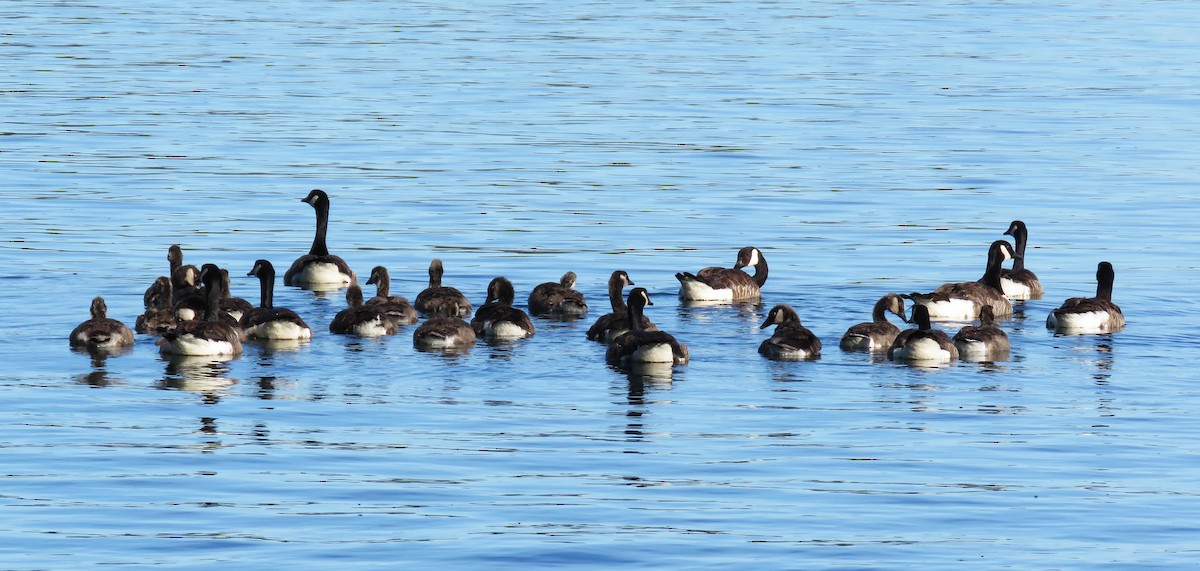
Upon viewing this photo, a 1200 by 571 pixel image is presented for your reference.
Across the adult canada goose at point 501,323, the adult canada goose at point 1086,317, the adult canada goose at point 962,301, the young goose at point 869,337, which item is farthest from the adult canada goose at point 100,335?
the adult canada goose at point 1086,317

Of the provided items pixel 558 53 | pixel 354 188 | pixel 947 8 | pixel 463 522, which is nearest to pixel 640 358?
pixel 463 522

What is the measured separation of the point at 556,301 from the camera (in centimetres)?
2475

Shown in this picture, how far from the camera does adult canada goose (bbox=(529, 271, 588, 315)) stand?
81.1 feet

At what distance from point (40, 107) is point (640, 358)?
29545 mm

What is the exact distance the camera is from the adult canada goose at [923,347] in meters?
21.4

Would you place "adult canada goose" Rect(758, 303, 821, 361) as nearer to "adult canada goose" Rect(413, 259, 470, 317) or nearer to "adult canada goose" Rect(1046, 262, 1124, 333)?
"adult canada goose" Rect(1046, 262, 1124, 333)

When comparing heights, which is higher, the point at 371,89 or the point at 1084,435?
the point at 371,89

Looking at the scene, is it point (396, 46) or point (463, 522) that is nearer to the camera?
point (463, 522)

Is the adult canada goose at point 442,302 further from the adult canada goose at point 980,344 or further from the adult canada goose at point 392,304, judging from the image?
the adult canada goose at point 980,344

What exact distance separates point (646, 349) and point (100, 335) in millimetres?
5711

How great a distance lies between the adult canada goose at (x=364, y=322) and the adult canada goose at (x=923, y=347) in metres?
5.60

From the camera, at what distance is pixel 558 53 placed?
6097 centimetres

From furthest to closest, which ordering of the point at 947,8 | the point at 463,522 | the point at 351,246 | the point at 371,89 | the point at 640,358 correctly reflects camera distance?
the point at 947,8, the point at 371,89, the point at 351,246, the point at 640,358, the point at 463,522

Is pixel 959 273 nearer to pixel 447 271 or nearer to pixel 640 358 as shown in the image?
pixel 447 271
